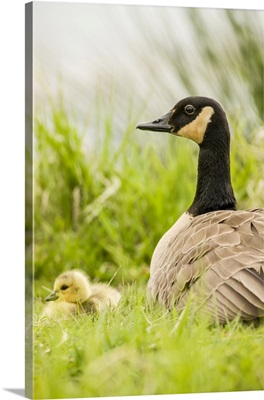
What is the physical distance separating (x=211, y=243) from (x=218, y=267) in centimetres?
22

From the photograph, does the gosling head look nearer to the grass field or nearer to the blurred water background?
the grass field

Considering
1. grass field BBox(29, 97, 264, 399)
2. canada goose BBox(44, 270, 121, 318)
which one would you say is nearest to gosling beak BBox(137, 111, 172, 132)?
grass field BBox(29, 97, 264, 399)

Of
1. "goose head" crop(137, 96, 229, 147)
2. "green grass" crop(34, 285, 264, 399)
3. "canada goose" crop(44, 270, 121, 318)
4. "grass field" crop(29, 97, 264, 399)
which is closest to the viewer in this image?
"green grass" crop(34, 285, 264, 399)

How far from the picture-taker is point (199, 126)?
697cm

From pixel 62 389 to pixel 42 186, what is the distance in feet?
10.3

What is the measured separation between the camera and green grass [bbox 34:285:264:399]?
5648 millimetres

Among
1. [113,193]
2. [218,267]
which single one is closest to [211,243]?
[218,267]

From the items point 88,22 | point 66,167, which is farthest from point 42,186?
point 88,22

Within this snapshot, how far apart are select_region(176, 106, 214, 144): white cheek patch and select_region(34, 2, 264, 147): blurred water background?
433mm

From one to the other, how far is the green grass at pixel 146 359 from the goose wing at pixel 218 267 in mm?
143

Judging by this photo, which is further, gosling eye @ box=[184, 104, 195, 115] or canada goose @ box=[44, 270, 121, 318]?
gosling eye @ box=[184, 104, 195, 115]

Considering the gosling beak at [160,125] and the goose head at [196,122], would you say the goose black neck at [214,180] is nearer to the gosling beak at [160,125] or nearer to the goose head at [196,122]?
the goose head at [196,122]

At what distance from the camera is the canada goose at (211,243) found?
593 cm

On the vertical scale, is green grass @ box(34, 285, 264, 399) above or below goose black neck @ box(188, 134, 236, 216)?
below
